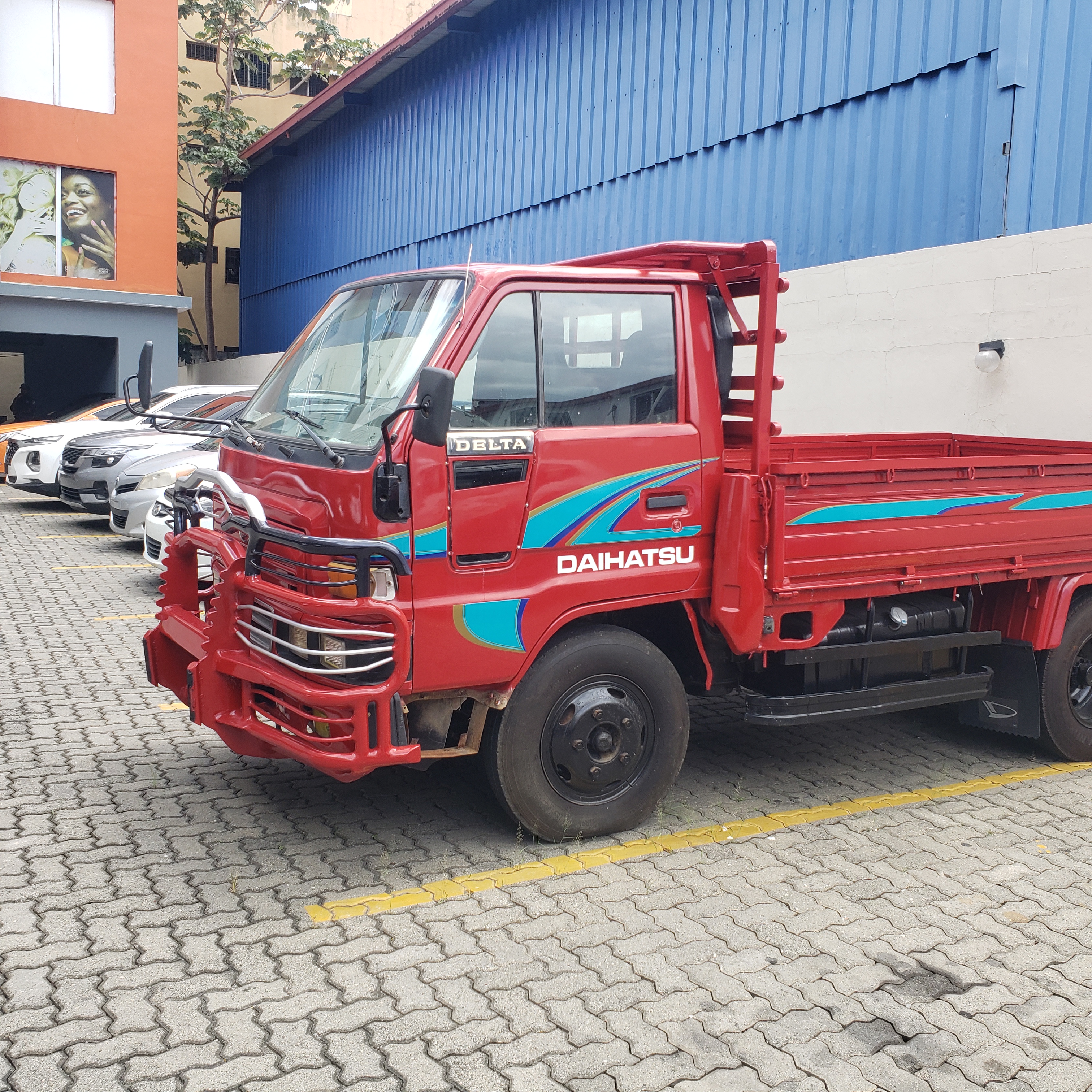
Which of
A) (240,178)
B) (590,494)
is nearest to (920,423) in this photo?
(590,494)

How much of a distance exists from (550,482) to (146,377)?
7.88 feet

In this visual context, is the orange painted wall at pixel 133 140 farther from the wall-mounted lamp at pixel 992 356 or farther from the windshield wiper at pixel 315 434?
the windshield wiper at pixel 315 434

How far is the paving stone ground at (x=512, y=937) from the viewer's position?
310 centimetres

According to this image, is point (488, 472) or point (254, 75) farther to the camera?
point (254, 75)

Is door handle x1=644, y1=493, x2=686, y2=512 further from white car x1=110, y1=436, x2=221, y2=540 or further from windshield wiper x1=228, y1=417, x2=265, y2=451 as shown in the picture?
white car x1=110, y1=436, x2=221, y2=540

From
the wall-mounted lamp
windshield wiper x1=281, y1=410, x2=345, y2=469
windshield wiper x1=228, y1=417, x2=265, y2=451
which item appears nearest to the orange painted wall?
the wall-mounted lamp

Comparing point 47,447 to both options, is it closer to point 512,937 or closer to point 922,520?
point 922,520

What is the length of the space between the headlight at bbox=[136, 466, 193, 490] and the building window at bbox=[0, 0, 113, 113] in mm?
12617

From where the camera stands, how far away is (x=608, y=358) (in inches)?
177

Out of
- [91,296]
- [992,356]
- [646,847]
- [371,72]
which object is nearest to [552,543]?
[646,847]

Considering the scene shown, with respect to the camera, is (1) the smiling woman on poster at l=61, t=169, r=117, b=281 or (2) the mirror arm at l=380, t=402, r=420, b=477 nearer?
(2) the mirror arm at l=380, t=402, r=420, b=477

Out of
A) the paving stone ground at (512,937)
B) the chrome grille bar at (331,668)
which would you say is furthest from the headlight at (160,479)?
the chrome grille bar at (331,668)

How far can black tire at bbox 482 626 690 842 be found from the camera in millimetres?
4316

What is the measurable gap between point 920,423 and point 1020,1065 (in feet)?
20.8
